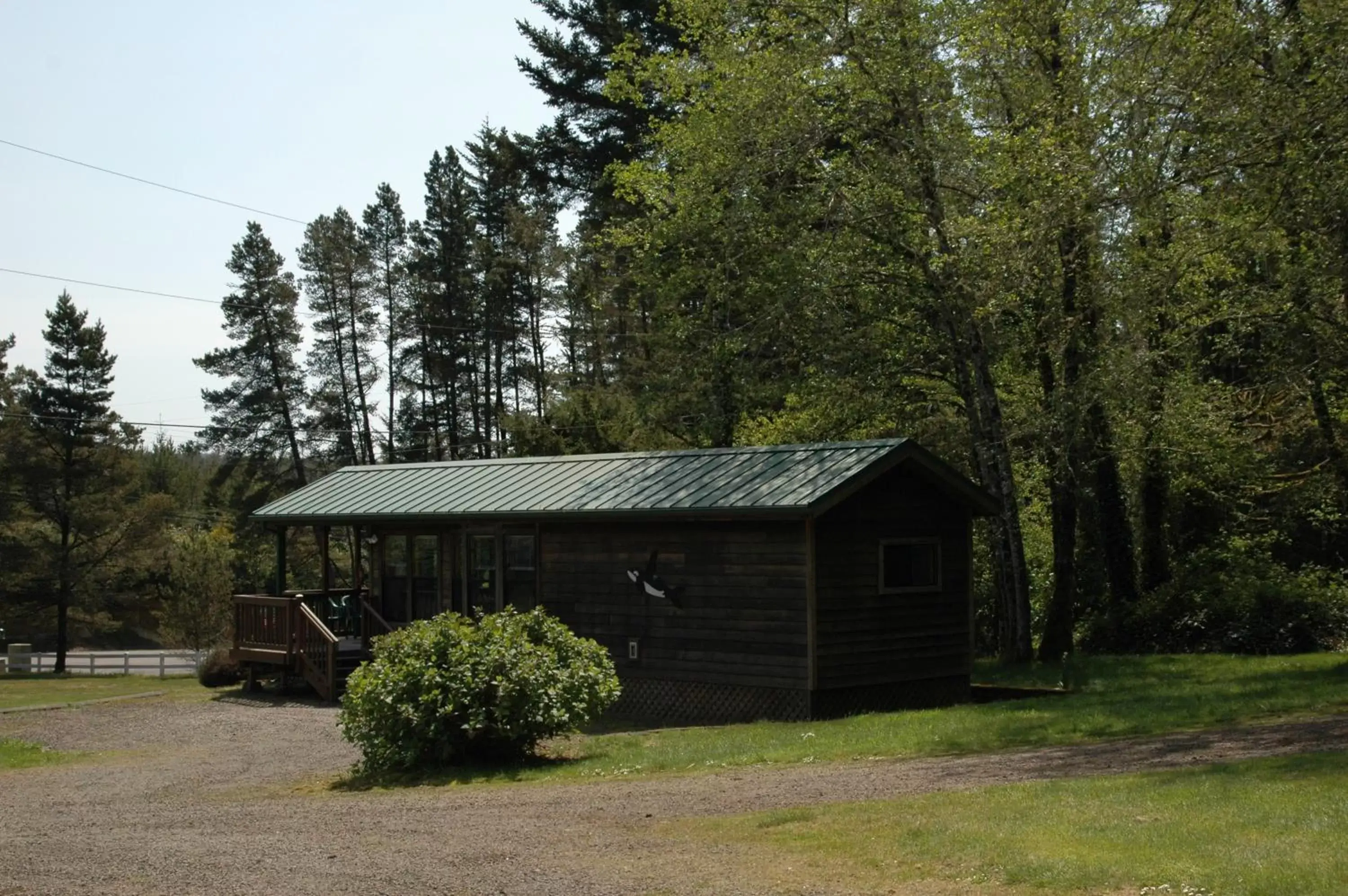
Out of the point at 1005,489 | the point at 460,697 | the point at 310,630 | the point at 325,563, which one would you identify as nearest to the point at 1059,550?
the point at 1005,489

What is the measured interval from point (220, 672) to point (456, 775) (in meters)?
14.4

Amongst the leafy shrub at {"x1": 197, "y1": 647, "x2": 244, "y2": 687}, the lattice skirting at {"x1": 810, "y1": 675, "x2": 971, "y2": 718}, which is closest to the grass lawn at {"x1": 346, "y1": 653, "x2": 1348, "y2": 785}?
the lattice skirting at {"x1": 810, "y1": 675, "x2": 971, "y2": 718}

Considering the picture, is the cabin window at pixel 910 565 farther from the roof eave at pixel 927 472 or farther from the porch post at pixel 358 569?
the porch post at pixel 358 569

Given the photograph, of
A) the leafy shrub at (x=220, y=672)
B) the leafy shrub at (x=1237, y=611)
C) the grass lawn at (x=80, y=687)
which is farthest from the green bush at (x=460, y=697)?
the leafy shrub at (x=220, y=672)

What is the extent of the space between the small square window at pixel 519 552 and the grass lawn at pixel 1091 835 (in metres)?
11.6

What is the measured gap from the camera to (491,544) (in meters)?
21.7

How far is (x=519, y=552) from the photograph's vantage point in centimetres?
2111

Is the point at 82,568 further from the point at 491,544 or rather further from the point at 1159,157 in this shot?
the point at 1159,157

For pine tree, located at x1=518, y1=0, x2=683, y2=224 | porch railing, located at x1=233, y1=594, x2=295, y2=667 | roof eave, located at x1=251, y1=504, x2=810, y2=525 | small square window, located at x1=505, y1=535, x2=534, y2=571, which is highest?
pine tree, located at x1=518, y1=0, x2=683, y2=224

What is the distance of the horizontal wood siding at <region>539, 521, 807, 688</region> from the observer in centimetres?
1727

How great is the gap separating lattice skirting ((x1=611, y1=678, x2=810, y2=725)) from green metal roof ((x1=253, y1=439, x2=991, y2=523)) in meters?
2.34

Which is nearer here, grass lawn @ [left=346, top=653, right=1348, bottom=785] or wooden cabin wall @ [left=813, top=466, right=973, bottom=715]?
grass lawn @ [left=346, top=653, right=1348, bottom=785]

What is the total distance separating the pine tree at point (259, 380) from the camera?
175 feet

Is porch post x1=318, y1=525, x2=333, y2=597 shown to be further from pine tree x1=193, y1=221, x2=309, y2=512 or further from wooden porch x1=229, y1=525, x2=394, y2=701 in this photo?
pine tree x1=193, y1=221, x2=309, y2=512
